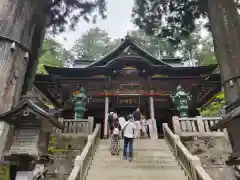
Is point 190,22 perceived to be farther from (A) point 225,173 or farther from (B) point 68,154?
(B) point 68,154

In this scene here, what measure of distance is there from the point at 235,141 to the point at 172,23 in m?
8.48

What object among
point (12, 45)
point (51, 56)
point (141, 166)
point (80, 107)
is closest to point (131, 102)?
point (80, 107)

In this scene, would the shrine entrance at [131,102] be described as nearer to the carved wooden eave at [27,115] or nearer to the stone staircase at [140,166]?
the stone staircase at [140,166]

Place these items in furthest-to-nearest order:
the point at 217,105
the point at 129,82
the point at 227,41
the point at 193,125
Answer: the point at 217,105 → the point at 129,82 → the point at 193,125 → the point at 227,41

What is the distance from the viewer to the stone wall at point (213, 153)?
7.65 m

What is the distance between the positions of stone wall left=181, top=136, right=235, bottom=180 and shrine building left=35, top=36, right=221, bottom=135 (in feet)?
15.9

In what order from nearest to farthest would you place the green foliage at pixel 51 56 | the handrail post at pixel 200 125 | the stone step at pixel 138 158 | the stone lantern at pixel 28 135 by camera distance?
the stone lantern at pixel 28 135 → the stone step at pixel 138 158 → the handrail post at pixel 200 125 → the green foliage at pixel 51 56

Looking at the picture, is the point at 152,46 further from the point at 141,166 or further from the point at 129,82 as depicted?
the point at 141,166

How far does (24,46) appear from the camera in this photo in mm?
6598

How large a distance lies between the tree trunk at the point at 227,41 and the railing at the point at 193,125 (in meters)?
2.92

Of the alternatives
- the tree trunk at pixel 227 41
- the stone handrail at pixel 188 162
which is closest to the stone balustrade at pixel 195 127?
the stone handrail at pixel 188 162

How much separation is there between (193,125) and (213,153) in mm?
1445

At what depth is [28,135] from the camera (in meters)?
4.67

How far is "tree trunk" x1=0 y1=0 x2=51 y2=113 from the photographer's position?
18.8 ft
